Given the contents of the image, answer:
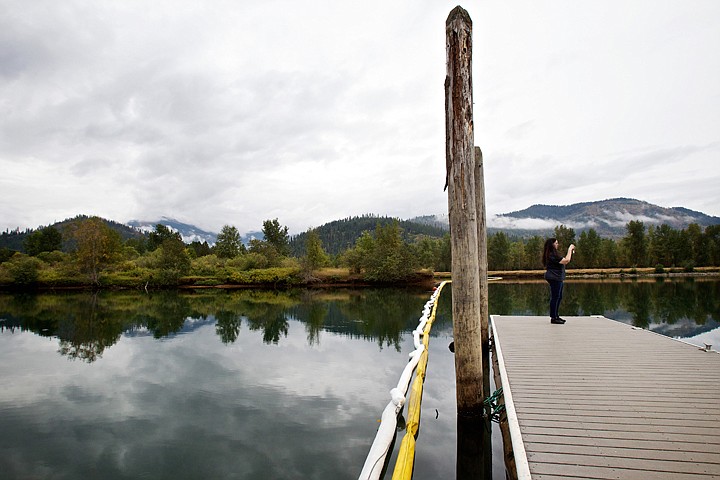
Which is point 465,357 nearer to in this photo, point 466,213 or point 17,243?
point 466,213

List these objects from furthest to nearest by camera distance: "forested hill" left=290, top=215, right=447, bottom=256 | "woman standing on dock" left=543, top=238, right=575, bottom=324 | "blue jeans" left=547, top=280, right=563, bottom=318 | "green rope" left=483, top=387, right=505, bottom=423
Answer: "forested hill" left=290, top=215, right=447, bottom=256, "blue jeans" left=547, top=280, right=563, bottom=318, "woman standing on dock" left=543, top=238, right=575, bottom=324, "green rope" left=483, top=387, right=505, bottom=423

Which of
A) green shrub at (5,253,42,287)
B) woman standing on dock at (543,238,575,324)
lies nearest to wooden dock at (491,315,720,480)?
woman standing on dock at (543,238,575,324)

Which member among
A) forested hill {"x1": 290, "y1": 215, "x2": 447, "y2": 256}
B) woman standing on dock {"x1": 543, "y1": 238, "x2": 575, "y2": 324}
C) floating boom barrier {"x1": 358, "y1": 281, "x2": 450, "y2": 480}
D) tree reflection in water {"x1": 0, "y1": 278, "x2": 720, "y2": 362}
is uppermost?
forested hill {"x1": 290, "y1": 215, "x2": 447, "y2": 256}

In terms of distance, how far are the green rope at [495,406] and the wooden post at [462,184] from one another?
0.67m

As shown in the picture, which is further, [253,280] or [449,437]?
[253,280]

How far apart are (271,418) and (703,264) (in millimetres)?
66994

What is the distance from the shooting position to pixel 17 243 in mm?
153250

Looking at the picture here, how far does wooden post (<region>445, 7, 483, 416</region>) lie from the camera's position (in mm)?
4578

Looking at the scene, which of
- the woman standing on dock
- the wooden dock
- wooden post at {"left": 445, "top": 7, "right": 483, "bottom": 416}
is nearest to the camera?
the wooden dock

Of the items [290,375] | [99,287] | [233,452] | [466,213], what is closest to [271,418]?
[233,452]

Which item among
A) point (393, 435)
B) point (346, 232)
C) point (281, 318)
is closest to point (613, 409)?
point (393, 435)

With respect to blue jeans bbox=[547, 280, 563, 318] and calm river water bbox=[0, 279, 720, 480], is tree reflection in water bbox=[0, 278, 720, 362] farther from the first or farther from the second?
blue jeans bbox=[547, 280, 563, 318]

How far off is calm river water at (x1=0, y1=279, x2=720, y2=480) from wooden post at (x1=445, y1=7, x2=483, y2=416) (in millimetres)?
1363

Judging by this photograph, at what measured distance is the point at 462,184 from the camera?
4.59m
